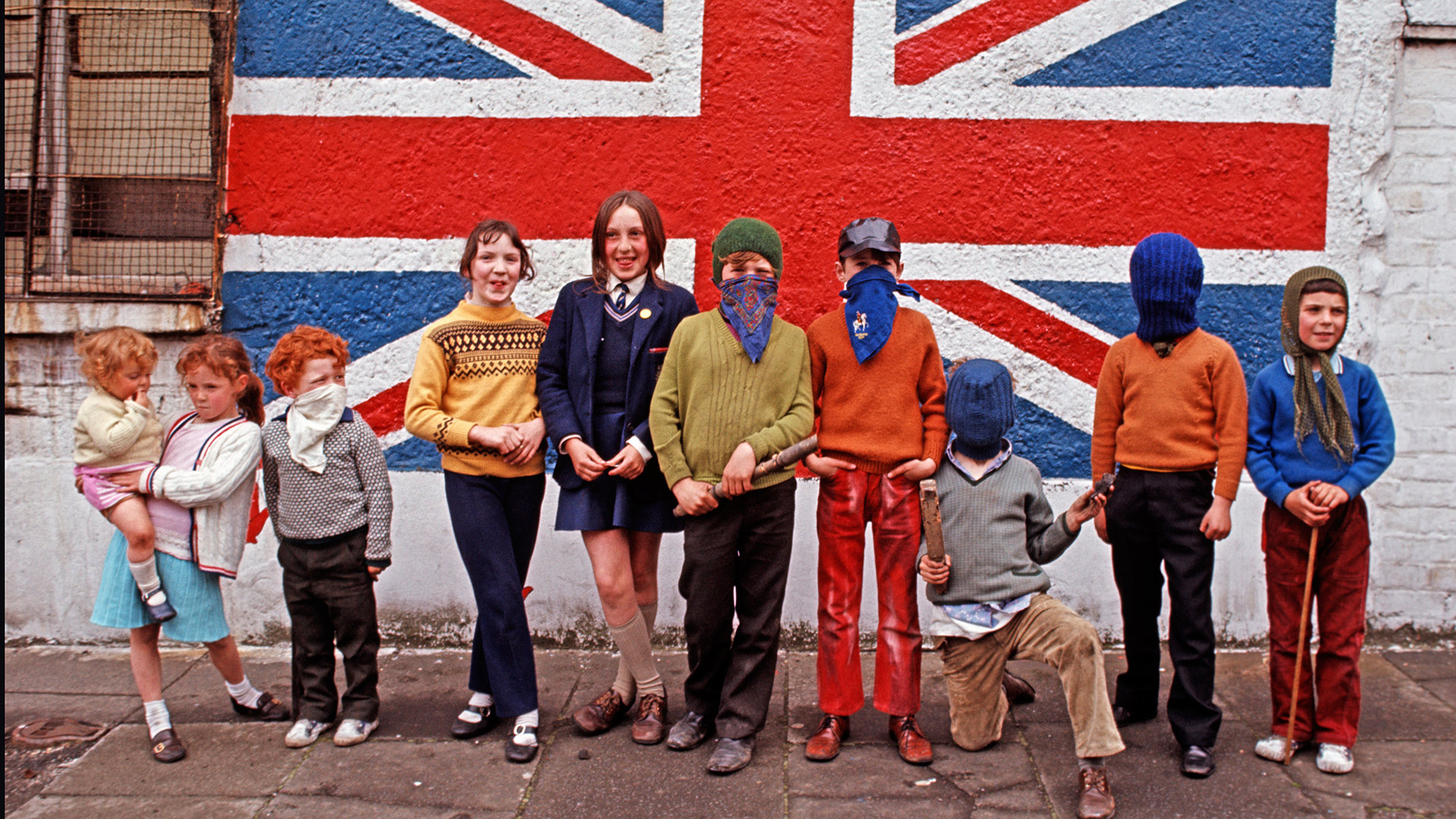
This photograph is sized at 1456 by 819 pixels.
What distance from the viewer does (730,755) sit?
349cm

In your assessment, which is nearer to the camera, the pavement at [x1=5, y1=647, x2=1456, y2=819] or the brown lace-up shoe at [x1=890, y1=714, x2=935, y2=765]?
the pavement at [x1=5, y1=647, x2=1456, y2=819]

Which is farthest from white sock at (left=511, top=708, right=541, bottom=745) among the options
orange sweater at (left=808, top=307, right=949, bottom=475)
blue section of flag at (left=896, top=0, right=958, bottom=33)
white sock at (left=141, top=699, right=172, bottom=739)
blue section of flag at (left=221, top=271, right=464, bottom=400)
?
blue section of flag at (left=896, top=0, right=958, bottom=33)

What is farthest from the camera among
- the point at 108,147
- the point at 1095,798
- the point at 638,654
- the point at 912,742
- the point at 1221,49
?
the point at 108,147

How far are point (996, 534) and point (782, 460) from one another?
30.2 inches

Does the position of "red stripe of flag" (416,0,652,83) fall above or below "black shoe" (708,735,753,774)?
above

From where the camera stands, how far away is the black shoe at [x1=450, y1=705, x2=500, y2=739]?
12.4ft

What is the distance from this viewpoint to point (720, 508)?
348cm

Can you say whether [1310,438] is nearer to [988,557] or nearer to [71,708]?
[988,557]

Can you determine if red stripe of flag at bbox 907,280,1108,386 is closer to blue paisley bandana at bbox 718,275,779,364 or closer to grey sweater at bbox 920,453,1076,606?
grey sweater at bbox 920,453,1076,606

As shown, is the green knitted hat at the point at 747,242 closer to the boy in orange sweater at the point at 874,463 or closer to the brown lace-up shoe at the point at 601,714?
the boy in orange sweater at the point at 874,463

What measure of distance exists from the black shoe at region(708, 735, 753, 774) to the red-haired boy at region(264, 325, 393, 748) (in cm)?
129

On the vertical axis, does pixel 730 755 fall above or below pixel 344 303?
below

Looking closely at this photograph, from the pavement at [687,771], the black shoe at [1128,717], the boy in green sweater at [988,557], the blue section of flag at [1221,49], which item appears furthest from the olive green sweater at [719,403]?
the blue section of flag at [1221,49]

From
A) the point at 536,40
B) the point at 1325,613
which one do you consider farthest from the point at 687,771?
the point at 536,40
